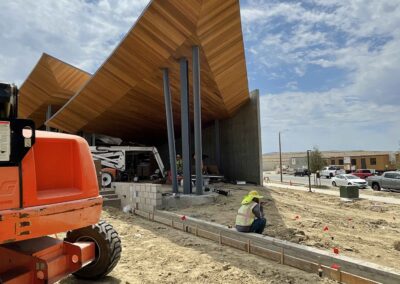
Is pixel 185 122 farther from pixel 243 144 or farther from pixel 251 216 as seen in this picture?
pixel 243 144

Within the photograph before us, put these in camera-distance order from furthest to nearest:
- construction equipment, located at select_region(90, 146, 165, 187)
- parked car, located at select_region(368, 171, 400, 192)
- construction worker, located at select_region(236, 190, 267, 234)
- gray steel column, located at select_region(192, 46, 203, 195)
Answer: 1. parked car, located at select_region(368, 171, 400, 192)
2. construction equipment, located at select_region(90, 146, 165, 187)
3. gray steel column, located at select_region(192, 46, 203, 195)
4. construction worker, located at select_region(236, 190, 267, 234)

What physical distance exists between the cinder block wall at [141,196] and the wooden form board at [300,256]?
3868 mm

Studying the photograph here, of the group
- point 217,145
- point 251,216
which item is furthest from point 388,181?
point 251,216

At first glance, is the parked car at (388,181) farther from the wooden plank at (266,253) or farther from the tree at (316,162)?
the wooden plank at (266,253)

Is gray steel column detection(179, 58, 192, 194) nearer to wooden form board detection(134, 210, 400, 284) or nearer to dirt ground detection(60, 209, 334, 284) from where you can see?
wooden form board detection(134, 210, 400, 284)

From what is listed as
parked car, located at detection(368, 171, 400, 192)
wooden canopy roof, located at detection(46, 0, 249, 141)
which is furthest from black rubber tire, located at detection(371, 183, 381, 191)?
wooden canopy roof, located at detection(46, 0, 249, 141)

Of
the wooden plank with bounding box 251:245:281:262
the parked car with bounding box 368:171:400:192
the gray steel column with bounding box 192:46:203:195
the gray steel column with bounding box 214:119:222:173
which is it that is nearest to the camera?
the wooden plank with bounding box 251:245:281:262

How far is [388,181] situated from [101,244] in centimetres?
2780

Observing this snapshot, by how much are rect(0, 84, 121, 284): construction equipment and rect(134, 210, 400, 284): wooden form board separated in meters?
3.49

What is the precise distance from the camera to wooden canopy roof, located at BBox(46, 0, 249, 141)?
43.2 feet

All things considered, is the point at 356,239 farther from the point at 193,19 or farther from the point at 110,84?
the point at 110,84

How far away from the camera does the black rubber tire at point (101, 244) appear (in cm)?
517

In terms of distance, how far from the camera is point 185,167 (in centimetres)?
1553

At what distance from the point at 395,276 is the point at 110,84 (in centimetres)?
1749
